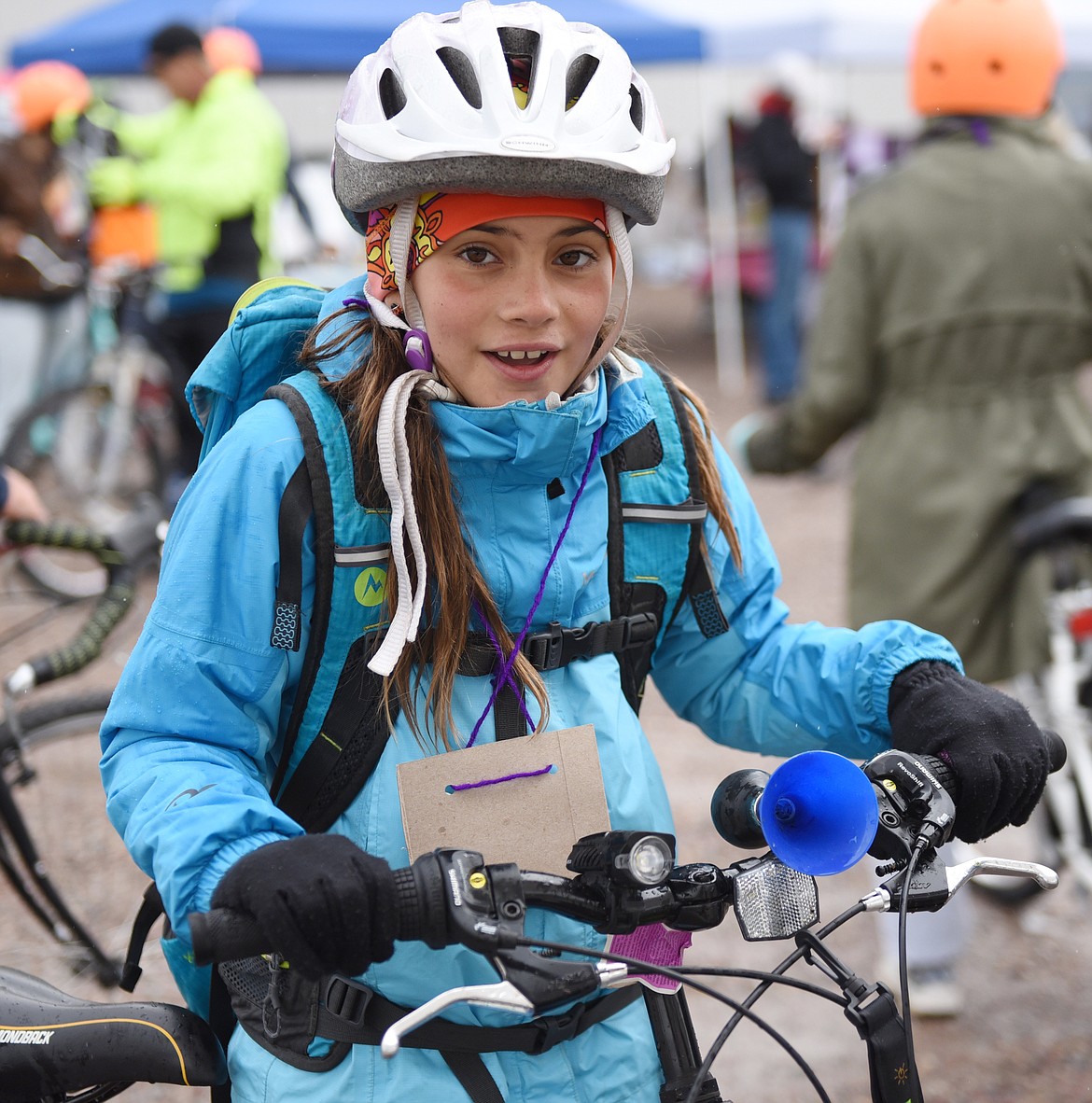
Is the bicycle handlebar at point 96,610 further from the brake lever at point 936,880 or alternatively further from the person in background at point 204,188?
the person in background at point 204,188

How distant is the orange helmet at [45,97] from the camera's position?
959 centimetres

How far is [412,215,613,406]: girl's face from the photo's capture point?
6.58 ft

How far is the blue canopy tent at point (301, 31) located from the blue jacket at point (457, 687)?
385 inches

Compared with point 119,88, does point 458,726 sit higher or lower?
lower

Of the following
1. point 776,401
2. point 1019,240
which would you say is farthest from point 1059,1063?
point 776,401

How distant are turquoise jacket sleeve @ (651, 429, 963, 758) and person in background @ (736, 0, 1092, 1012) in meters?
2.15

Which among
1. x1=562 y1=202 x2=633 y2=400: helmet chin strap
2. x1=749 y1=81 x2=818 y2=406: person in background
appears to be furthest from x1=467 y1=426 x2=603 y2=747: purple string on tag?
x1=749 y1=81 x2=818 y2=406: person in background

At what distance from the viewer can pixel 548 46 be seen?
2033 mm

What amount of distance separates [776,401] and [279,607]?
11.7 meters

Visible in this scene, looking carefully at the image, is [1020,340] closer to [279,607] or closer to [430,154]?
[430,154]

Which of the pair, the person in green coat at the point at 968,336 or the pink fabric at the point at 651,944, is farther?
the person in green coat at the point at 968,336

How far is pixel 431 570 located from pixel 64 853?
263 cm

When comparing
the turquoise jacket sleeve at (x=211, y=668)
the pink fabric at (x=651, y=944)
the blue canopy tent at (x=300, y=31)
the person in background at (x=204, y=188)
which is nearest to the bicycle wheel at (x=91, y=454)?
the person in background at (x=204, y=188)

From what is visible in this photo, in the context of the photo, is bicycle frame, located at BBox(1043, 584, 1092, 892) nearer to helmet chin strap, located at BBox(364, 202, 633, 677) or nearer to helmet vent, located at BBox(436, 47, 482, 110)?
helmet chin strap, located at BBox(364, 202, 633, 677)
